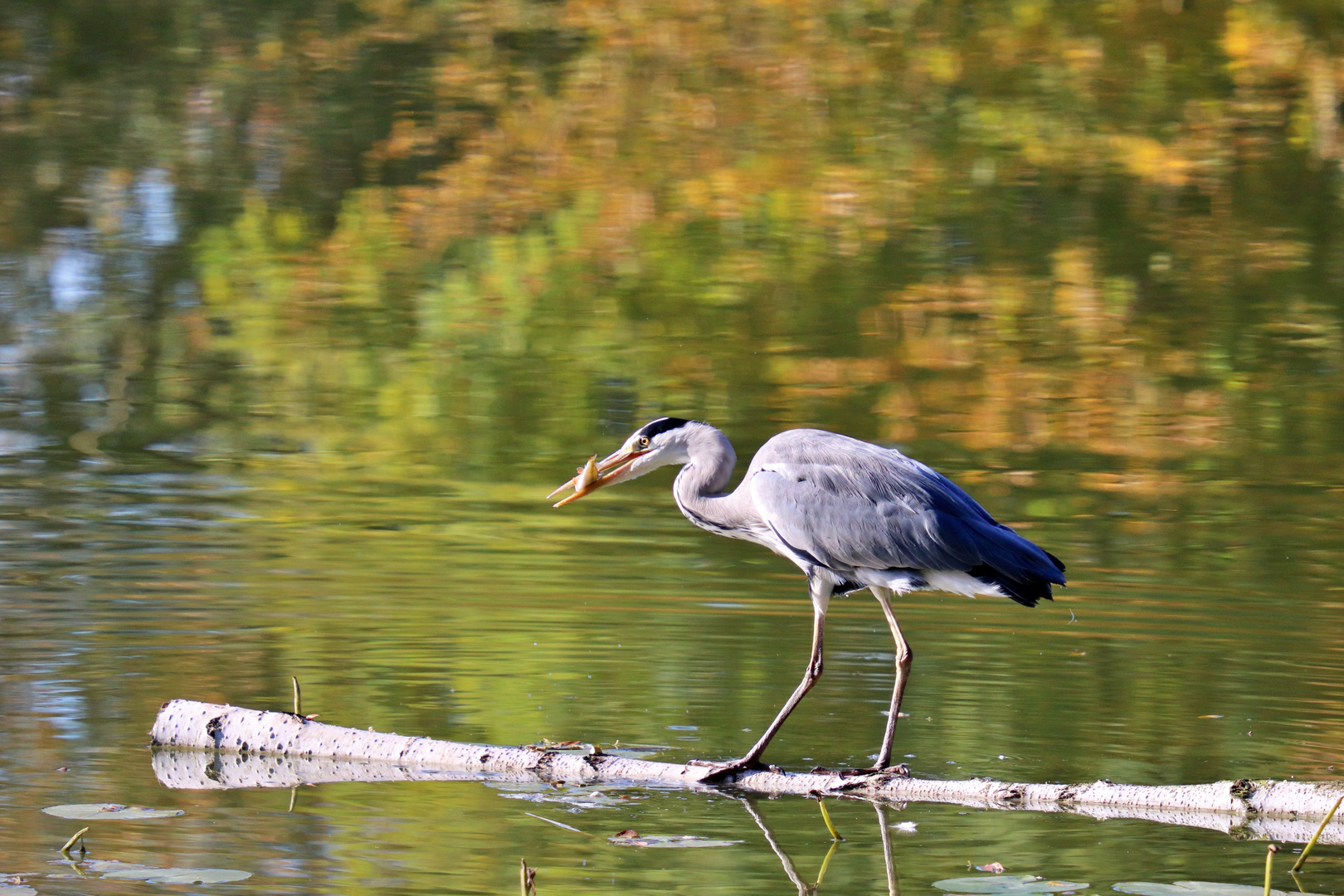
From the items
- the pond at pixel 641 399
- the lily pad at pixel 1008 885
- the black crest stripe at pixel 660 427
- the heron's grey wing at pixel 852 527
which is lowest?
the pond at pixel 641 399

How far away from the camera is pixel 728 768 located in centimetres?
643

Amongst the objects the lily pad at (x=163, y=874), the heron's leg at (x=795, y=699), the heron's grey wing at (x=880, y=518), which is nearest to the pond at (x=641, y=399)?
the lily pad at (x=163, y=874)

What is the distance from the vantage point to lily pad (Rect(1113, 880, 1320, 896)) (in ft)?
17.0

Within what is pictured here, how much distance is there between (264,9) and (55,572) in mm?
32044

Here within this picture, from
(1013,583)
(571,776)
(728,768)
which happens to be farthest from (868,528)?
(571,776)

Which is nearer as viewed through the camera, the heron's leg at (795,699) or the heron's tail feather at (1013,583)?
the heron's leg at (795,699)

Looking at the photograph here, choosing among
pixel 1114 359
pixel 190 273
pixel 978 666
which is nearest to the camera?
pixel 978 666

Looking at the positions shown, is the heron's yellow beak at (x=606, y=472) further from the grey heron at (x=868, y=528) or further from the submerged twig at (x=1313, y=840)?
the submerged twig at (x=1313, y=840)

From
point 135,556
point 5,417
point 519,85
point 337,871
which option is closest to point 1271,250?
point 519,85

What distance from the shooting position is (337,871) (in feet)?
17.9

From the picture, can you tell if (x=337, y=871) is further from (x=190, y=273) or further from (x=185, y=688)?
(x=190, y=273)

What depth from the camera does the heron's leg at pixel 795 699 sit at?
6438 millimetres

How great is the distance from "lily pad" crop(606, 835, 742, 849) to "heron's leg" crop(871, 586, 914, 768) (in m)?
1.08

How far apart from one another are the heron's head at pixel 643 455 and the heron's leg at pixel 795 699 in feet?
2.53
